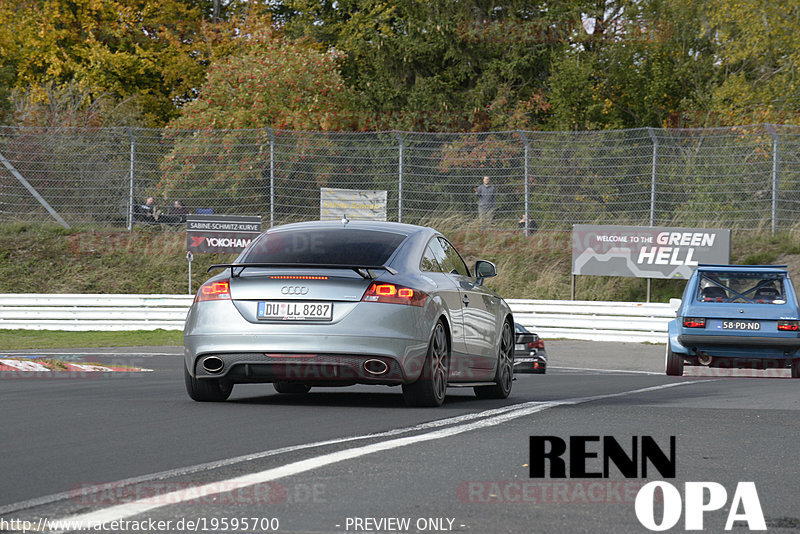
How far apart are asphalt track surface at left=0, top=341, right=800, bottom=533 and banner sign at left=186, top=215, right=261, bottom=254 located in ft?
64.6

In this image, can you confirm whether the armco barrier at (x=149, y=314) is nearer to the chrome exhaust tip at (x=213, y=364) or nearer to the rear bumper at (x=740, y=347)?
the rear bumper at (x=740, y=347)

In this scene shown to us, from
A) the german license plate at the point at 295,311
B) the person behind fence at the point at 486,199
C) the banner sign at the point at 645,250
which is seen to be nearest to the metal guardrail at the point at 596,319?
the banner sign at the point at 645,250

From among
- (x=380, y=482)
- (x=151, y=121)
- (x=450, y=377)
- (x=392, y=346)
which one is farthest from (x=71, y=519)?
(x=151, y=121)

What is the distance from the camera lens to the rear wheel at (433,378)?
9758 mm

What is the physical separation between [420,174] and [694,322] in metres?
15.6

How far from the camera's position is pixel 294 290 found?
960 cm

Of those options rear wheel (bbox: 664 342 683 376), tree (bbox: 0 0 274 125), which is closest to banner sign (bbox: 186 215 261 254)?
rear wheel (bbox: 664 342 683 376)

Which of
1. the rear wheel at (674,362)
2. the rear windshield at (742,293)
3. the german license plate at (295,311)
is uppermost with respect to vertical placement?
the german license plate at (295,311)

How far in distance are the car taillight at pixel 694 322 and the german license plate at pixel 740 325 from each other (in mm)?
243

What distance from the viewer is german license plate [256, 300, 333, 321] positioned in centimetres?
954

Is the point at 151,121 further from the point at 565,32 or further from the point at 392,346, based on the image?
the point at 392,346

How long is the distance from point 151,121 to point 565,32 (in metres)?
15.8

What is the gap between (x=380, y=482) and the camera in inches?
240

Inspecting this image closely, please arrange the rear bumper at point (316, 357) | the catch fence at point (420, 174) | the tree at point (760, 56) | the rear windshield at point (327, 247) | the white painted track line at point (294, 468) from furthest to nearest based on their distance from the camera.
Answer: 1. the tree at point (760, 56)
2. the catch fence at point (420, 174)
3. the rear windshield at point (327, 247)
4. the rear bumper at point (316, 357)
5. the white painted track line at point (294, 468)
